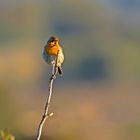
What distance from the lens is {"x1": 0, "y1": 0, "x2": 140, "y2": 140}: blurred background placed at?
1877cm

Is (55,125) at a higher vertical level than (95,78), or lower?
lower

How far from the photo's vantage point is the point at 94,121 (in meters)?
26.1

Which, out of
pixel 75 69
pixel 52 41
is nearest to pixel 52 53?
pixel 52 41

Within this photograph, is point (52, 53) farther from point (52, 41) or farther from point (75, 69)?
point (75, 69)

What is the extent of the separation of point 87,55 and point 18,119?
175 ft

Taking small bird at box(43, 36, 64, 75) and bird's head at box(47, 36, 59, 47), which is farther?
small bird at box(43, 36, 64, 75)

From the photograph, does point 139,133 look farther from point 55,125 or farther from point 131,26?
point 131,26

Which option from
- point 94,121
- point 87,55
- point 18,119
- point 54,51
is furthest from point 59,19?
point 54,51

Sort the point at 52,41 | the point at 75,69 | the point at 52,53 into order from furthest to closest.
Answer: the point at 75,69
the point at 52,53
the point at 52,41

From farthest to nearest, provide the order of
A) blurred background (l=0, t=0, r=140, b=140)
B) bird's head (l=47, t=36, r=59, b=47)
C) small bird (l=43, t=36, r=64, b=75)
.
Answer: blurred background (l=0, t=0, r=140, b=140)
small bird (l=43, t=36, r=64, b=75)
bird's head (l=47, t=36, r=59, b=47)

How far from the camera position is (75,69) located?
221 feet

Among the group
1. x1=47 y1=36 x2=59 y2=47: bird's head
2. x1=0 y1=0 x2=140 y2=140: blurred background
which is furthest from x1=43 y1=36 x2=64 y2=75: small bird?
x1=0 y1=0 x2=140 y2=140: blurred background

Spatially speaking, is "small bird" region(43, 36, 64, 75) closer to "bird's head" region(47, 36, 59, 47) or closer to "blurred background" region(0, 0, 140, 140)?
"bird's head" region(47, 36, 59, 47)

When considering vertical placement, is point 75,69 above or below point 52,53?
above
